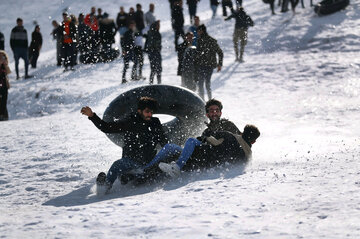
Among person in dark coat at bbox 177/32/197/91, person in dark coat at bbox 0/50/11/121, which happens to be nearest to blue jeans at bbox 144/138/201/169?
person in dark coat at bbox 177/32/197/91

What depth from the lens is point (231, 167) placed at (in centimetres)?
564

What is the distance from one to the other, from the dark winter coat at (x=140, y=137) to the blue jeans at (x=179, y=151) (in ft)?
0.45

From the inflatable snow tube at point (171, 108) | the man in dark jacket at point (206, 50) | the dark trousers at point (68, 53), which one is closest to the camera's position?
the inflatable snow tube at point (171, 108)

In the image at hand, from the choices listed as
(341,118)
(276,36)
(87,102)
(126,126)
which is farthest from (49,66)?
(126,126)

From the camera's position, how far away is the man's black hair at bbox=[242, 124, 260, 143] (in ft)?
19.6

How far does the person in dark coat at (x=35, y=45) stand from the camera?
17656mm

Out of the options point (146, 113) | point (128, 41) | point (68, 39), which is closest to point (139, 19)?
point (68, 39)

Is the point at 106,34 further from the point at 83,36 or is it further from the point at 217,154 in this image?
the point at 217,154

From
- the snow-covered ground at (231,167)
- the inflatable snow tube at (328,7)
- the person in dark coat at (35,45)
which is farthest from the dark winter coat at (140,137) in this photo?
the inflatable snow tube at (328,7)

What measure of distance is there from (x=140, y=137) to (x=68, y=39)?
11.5 m

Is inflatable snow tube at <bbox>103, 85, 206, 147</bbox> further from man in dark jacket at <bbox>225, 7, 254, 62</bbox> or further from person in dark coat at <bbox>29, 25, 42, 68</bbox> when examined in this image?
person in dark coat at <bbox>29, 25, 42, 68</bbox>

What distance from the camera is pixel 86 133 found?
893cm

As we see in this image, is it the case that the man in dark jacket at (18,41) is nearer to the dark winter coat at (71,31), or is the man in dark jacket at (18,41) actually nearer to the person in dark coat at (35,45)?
the dark winter coat at (71,31)

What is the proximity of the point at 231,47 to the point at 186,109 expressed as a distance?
12.3 meters
